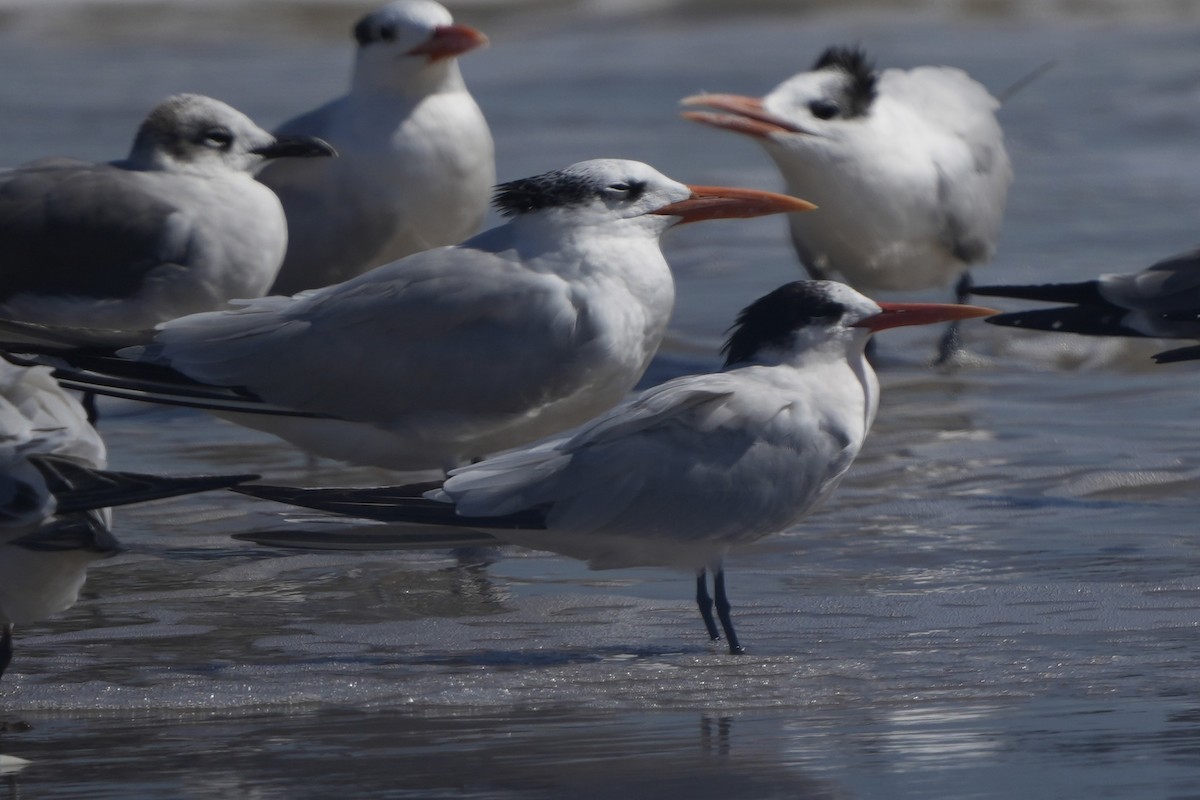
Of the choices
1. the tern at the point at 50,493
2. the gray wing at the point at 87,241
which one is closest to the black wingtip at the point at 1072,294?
the gray wing at the point at 87,241

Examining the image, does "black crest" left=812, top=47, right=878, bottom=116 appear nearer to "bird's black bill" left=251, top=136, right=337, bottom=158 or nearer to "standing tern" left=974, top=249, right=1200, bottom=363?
"standing tern" left=974, top=249, right=1200, bottom=363

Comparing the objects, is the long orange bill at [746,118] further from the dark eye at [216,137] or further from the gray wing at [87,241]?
the gray wing at [87,241]

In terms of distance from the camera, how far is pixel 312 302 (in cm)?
493

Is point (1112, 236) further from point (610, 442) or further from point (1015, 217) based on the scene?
point (610, 442)

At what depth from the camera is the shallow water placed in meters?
3.31

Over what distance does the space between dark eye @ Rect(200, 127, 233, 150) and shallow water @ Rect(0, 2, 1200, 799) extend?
88 centimetres

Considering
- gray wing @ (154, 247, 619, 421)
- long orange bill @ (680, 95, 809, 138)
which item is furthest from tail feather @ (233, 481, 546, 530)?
long orange bill @ (680, 95, 809, 138)

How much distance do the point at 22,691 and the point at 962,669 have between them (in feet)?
5.61

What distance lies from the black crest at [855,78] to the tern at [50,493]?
4.17 meters

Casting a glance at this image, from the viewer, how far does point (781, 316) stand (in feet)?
14.2

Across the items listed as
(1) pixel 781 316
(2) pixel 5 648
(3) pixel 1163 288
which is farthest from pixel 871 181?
(2) pixel 5 648

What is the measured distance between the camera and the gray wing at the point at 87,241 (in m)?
5.88

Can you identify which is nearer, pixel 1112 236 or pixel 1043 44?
pixel 1112 236

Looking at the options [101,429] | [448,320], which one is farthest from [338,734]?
[101,429]
